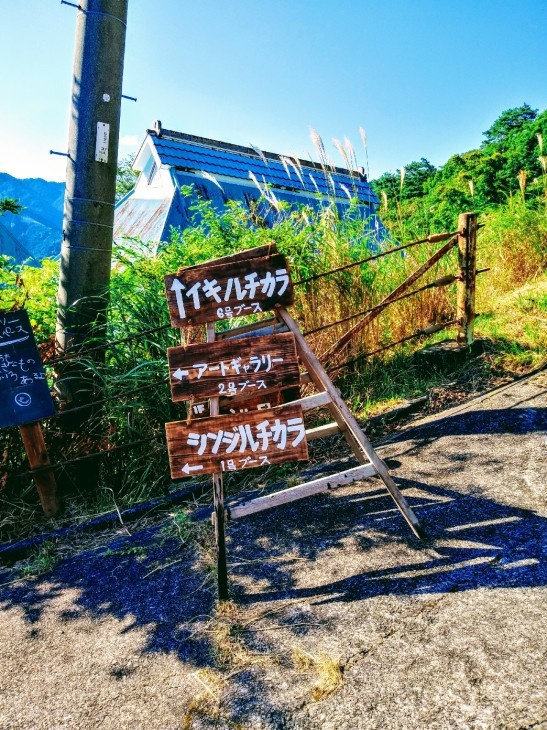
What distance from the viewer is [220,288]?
2.53 m

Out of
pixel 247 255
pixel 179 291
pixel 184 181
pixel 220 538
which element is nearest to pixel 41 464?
pixel 220 538

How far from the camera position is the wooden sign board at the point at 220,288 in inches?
98.8

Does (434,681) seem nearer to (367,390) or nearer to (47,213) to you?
(367,390)

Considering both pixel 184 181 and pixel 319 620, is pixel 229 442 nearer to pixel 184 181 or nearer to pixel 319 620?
pixel 319 620

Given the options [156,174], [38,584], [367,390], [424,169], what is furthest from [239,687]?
[424,169]

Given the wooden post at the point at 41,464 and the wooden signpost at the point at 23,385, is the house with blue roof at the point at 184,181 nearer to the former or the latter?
the wooden signpost at the point at 23,385

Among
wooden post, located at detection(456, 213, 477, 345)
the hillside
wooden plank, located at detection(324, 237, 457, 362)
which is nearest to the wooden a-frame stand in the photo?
wooden plank, located at detection(324, 237, 457, 362)

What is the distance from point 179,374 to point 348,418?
92 centimetres

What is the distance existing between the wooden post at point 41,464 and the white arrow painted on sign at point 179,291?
167 centimetres

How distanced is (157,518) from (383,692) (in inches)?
82.2

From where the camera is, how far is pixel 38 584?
9.51 feet

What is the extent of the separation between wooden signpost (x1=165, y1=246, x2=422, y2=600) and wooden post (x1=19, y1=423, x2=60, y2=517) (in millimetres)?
1562

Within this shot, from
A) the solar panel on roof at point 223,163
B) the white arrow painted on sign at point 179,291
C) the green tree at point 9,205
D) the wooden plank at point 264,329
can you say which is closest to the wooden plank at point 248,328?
the wooden plank at point 264,329

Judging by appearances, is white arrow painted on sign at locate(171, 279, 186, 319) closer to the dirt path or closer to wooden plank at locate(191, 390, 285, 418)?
wooden plank at locate(191, 390, 285, 418)
